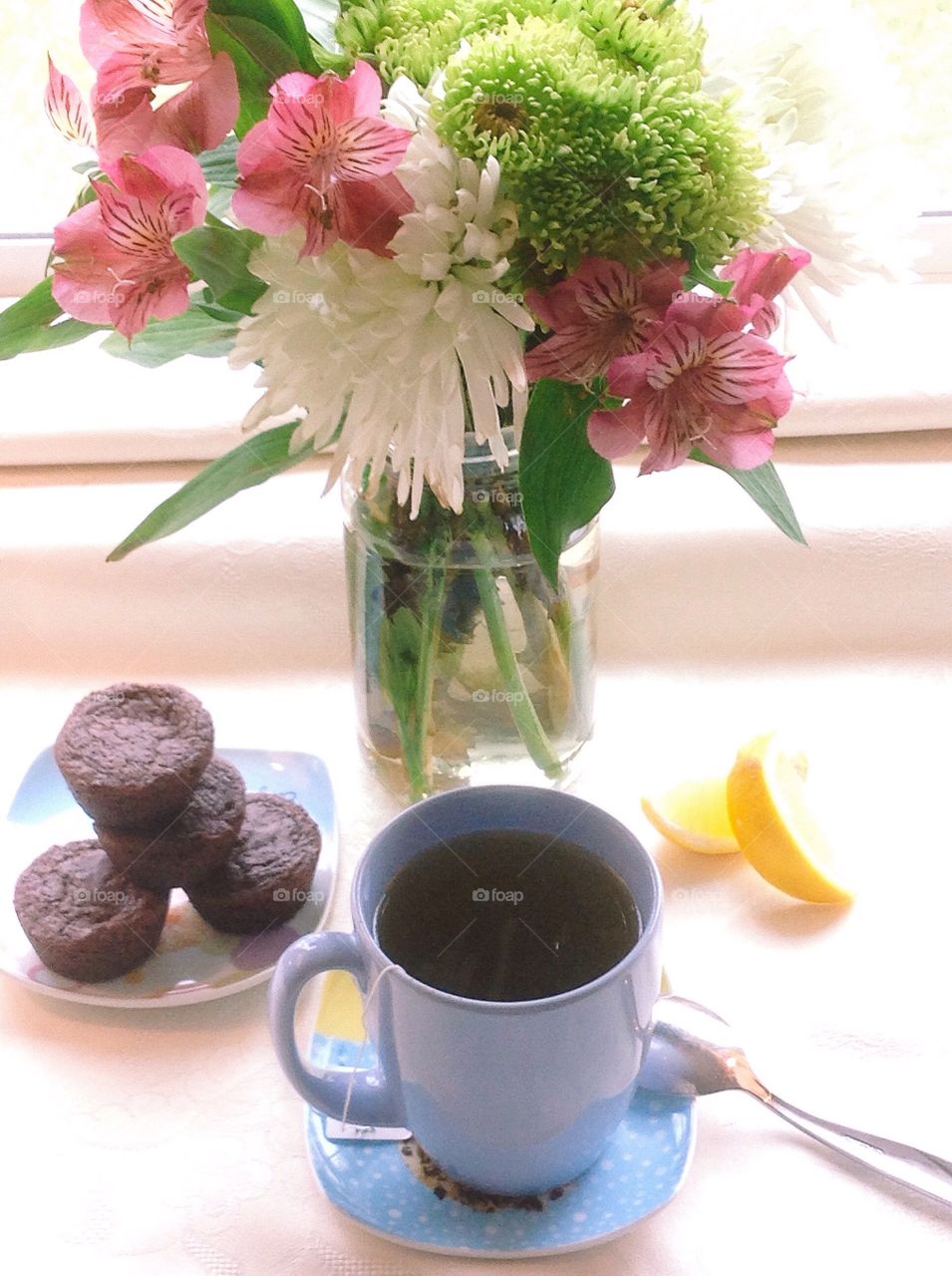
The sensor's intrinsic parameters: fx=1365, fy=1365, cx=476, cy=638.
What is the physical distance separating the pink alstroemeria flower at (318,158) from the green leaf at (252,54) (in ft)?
0.17

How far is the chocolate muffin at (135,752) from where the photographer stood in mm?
564

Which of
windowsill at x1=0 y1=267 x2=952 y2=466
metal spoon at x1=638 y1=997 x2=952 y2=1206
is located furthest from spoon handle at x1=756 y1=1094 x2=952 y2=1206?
windowsill at x1=0 y1=267 x2=952 y2=466

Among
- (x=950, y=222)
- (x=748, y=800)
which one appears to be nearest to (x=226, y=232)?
(x=748, y=800)

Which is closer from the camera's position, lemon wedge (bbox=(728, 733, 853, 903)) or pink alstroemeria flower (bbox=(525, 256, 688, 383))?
pink alstroemeria flower (bbox=(525, 256, 688, 383))

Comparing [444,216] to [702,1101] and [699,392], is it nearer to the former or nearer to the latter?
[699,392]

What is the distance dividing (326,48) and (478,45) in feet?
0.32

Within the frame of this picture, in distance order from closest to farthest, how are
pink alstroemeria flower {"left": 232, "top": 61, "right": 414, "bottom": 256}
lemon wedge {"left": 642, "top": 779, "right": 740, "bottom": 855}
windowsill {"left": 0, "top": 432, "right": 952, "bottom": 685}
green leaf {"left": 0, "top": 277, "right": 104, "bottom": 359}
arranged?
pink alstroemeria flower {"left": 232, "top": 61, "right": 414, "bottom": 256}, green leaf {"left": 0, "top": 277, "right": 104, "bottom": 359}, lemon wedge {"left": 642, "top": 779, "right": 740, "bottom": 855}, windowsill {"left": 0, "top": 432, "right": 952, "bottom": 685}

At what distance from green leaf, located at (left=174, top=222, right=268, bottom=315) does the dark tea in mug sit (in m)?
0.22

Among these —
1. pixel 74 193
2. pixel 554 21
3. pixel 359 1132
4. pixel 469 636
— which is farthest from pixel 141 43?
pixel 74 193

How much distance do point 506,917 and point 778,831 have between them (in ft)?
0.52

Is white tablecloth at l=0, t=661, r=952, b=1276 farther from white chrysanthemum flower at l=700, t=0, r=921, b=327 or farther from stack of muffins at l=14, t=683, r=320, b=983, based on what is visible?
white chrysanthemum flower at l=700, t=0, r=921, b=327

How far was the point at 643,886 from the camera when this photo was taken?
0.49 metres

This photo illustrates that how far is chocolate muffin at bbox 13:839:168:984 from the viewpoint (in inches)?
22.1

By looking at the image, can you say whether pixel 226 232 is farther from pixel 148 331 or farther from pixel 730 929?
pixel 730 929
